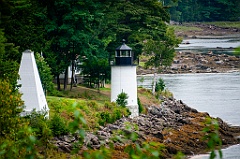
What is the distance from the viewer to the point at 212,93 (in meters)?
68.9

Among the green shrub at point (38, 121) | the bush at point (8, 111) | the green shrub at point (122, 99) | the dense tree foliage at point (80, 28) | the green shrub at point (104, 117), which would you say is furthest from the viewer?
the green shrub at point (122, 99)

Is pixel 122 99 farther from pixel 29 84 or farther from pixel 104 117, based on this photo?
pixel 29 84

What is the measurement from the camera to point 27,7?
130ft

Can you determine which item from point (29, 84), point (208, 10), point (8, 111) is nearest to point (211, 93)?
point (29, 84)

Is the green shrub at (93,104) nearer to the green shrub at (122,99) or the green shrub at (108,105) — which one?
the green shrub at (108,105)

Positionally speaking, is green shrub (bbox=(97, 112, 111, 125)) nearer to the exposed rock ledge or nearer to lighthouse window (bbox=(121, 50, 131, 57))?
the exposed rock ledge

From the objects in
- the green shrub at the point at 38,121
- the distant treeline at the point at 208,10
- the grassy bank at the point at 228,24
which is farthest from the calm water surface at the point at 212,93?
the distant treeline at the point at 208,10

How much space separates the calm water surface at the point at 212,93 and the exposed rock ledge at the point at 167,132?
1621mm

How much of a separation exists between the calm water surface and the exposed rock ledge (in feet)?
5.32

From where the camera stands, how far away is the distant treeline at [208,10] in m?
173

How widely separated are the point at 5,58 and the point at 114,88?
8342 mm

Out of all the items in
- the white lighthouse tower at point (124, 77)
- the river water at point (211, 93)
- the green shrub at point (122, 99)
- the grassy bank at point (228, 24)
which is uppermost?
the grassy bank at point (228, 24)

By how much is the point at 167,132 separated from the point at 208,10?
135 metres

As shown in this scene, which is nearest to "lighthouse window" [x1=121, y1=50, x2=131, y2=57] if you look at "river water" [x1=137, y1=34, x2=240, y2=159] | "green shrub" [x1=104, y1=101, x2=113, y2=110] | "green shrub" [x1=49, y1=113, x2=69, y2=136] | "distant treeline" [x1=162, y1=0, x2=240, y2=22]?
"green shrub" [x1=104, y1=101, x2=113, y2=110]
